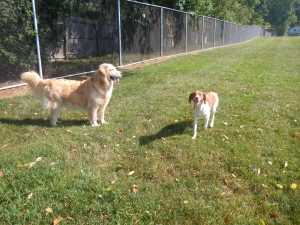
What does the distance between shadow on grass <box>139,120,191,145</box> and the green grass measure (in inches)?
0.8

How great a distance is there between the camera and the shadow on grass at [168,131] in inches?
176

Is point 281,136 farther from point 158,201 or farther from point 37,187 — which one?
point 37,187

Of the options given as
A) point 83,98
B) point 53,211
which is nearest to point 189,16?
point 83,98

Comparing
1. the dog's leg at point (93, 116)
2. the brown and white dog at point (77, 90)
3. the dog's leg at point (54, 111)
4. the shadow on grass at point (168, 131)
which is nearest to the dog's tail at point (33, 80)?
the brown and white dog at point (77, 90)

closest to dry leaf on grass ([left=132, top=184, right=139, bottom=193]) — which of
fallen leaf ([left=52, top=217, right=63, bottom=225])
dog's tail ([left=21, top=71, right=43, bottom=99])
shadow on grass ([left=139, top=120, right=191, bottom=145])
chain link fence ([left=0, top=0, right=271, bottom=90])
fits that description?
fallen leaf ([left=52, top=217, right=63, bottom=225])

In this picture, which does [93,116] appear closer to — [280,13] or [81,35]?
[81,35]

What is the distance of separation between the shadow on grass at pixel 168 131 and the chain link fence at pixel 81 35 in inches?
194

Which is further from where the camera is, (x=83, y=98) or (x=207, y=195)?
(x=83, y=98)

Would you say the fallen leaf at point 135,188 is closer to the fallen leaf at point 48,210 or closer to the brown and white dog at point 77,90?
the fallen leaf at point 48,210

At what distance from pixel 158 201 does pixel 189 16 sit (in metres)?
17.5

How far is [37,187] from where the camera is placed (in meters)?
3.10

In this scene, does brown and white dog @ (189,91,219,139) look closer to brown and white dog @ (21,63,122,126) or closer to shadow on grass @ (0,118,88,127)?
brown and white dog @ (21,63,122,126)

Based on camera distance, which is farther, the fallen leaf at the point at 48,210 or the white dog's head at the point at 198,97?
the white dog's head at the point at 198,97

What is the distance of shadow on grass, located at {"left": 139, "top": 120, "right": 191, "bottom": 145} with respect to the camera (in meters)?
4.47
